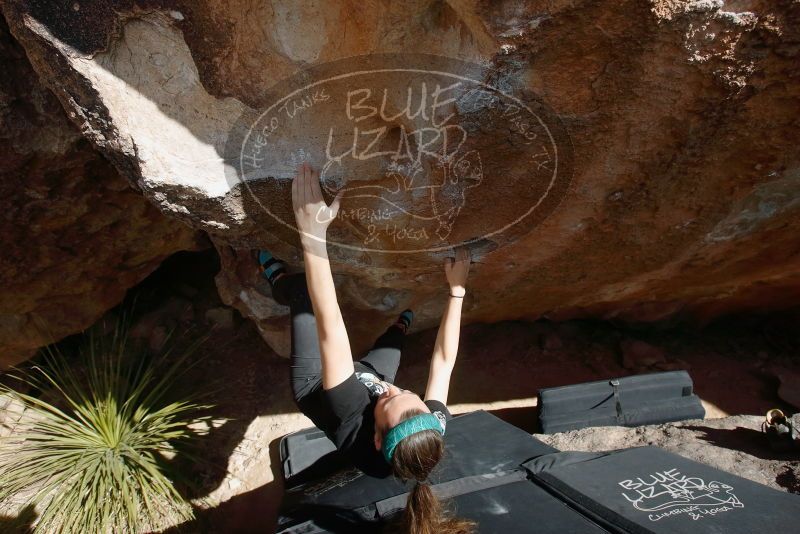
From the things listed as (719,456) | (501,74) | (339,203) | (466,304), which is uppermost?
(501,74)

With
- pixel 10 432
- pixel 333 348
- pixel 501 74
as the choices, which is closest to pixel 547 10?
pixel 501 74

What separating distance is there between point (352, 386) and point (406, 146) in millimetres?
770

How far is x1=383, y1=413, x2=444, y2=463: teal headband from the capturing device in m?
1.39

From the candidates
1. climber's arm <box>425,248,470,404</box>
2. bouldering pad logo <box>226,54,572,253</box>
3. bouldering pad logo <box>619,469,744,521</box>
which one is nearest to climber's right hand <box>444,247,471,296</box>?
climber's arm <box>425,248,470,404</box>

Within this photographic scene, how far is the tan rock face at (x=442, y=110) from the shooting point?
1.32 meters

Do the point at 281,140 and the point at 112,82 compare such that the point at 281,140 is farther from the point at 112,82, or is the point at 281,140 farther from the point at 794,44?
the point at 794,44

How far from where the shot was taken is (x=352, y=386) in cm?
157

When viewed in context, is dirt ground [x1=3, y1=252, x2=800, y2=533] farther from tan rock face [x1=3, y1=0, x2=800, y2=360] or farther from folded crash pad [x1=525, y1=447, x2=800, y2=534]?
tan rock face [x1=3, y1=0, x2=800, y2=360]

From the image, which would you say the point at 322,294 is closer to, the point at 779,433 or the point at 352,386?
the point at 352,386

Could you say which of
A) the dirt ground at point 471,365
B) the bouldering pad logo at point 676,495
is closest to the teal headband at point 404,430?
the bouldering pad logo at point 676,495

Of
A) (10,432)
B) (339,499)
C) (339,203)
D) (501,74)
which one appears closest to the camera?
(501,74)

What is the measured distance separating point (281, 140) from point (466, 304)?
145cm

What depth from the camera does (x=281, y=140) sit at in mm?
1561

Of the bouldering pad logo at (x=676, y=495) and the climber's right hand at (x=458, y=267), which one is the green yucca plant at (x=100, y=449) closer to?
the climber's right hand at (x=458, y=267)
